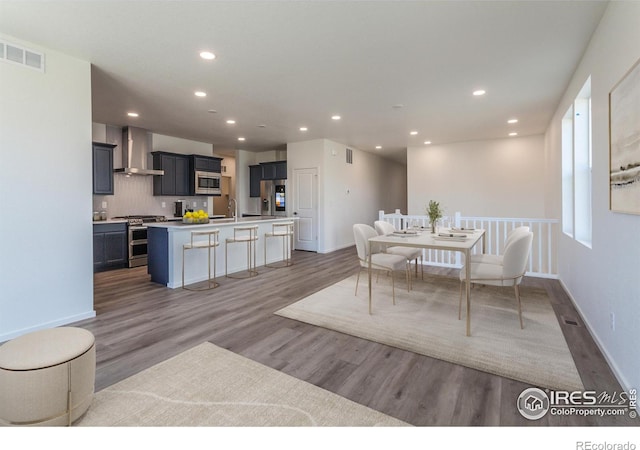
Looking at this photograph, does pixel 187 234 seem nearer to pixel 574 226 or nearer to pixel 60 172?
pixel 60 172

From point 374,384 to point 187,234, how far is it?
3.71m

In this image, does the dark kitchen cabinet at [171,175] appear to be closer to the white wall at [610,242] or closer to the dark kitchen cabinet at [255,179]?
the dark kitchen cabinet at [255,179]

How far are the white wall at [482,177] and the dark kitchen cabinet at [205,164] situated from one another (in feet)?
16.3

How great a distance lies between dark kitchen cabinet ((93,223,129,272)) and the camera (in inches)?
210

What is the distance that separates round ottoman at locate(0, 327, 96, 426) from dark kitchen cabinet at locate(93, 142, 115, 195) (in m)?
4.38

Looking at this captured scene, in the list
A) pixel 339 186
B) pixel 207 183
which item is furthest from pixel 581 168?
pixel 207 183

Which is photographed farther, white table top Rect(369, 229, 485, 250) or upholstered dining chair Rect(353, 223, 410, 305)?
upholstered dining chair Rect(353, 223, 410, 305)

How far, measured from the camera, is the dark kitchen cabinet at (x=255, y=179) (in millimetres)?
8680

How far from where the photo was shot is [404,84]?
386 centimetres

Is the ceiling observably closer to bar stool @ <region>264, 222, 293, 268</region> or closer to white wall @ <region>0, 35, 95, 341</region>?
white wall @ <region>0, 35, 95, 341</region>

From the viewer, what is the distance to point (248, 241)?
5.10 metres

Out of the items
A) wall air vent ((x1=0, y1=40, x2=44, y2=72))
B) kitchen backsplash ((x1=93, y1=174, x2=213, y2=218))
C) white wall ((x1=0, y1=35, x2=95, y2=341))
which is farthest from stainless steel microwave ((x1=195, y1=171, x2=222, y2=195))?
wall air vent ((x1=0, y1=40, x2=44, y2=72))

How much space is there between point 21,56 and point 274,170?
5.69 m
